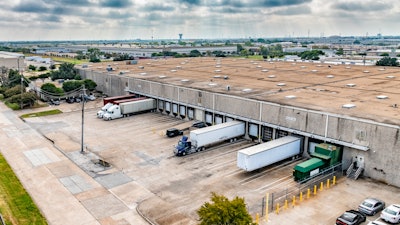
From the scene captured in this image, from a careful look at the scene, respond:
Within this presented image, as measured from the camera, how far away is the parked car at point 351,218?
26.2 metres

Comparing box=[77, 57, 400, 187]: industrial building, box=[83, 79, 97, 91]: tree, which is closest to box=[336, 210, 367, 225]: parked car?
box=[77, 57, 400, 187]: industrial building

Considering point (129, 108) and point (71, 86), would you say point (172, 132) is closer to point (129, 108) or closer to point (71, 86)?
point (129, 108)

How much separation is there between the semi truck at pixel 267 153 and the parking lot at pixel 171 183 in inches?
39.6

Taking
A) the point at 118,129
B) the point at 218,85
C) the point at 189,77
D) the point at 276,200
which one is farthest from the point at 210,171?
the point at 189,77

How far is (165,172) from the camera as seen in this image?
37.9m

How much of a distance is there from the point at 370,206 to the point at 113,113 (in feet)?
145

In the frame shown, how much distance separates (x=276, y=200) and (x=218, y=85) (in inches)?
1351

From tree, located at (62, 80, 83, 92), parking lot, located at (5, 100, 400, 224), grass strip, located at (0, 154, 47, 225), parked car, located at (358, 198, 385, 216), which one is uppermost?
tree, located at (62, 80, 83, 92)

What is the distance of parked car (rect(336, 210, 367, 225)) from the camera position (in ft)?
86.1

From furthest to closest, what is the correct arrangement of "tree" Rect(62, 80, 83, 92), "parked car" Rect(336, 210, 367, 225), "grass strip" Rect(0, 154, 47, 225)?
"tree" Rect(62, 80, 83, 92) → "grass strip" Rect(0, 154, 47, 225) → "parked car" Rect(336, 210, 367, 225)

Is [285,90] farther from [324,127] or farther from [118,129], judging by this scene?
[118,129]

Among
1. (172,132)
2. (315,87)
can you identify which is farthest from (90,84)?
(315,87)

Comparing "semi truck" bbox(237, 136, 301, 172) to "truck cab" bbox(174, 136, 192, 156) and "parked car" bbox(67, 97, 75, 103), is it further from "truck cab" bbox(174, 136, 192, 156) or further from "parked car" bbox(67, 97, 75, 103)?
"parked car" bbox(67, 97, 75, 103)

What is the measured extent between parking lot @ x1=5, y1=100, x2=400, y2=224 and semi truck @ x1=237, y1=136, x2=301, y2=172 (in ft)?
3.30
